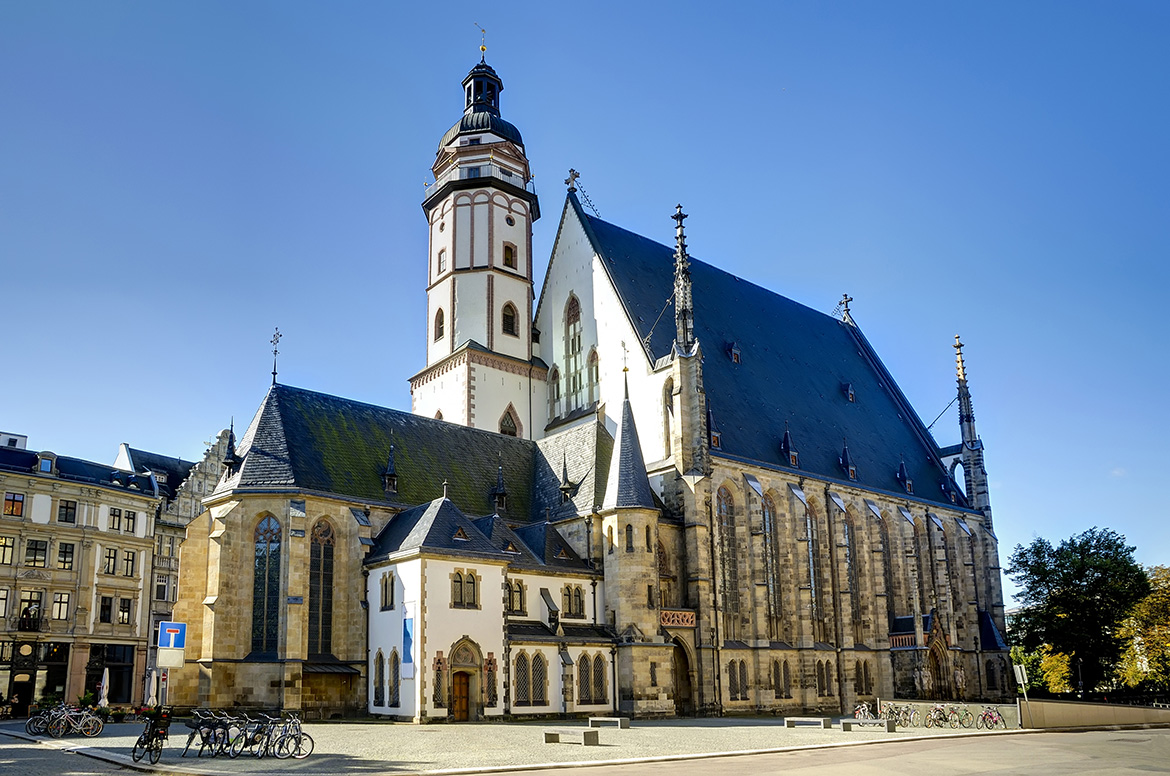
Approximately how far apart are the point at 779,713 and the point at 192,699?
23.8 metres

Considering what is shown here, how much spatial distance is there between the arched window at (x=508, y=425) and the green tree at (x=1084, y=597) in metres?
33.9

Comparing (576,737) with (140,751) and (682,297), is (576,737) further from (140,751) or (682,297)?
(682,297)

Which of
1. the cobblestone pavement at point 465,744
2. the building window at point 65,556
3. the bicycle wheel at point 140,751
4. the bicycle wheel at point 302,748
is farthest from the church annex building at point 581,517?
the building window at point 65,556

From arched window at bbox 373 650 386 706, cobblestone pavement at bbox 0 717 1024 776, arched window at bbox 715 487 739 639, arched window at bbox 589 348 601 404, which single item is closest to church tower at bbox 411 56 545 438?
arched window at bbox 589 348 601 404

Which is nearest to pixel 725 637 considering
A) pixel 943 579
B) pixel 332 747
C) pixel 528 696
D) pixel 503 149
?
pixel 528 696

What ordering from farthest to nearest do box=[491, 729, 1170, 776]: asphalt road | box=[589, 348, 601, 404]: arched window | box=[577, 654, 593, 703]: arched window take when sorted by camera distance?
box=[589, 348, 601, 404]: arched window < box=[577, 654, 593, 703]: arched window < box=[491, 729, 1170, 776]: asphalt road

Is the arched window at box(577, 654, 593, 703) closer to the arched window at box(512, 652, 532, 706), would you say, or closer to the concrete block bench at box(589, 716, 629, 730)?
the arched window at box(512, 652, 532, 706)

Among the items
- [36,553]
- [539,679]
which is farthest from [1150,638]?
[36,553]

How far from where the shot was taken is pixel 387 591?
3622 centimetres

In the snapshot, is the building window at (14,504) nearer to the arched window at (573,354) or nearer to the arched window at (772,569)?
the arched window at (573,354)

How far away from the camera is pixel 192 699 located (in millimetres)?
35281

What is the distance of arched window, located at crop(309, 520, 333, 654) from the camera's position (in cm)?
3647

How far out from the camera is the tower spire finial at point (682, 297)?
1784 inches

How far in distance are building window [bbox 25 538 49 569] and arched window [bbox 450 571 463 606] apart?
24905mm
